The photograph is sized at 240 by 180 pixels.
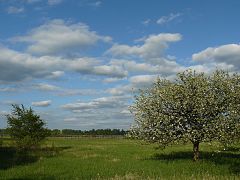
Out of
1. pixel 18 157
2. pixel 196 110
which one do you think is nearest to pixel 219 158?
pixel 196 110

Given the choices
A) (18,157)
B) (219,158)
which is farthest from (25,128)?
(219,158)

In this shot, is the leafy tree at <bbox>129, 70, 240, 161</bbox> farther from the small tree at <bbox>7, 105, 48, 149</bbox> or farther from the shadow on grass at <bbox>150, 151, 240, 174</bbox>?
the small tree at <bbox>7, 105, 48, 149</bbox>

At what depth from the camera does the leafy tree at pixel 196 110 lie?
35.2 metres

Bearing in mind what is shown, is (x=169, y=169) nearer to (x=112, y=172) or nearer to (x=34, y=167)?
(x=112, y=172)

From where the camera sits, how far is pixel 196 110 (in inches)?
1384

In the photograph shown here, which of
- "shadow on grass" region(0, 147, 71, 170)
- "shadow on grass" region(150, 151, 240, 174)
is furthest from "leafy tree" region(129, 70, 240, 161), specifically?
"shadow on grass" region(0, 147, 71, 170)

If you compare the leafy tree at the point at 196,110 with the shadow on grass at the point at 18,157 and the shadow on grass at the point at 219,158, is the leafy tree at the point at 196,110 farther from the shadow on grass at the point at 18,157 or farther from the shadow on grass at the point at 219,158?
the shadow on grass at the point at 18,157

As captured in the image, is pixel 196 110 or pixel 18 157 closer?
pixel 196 110

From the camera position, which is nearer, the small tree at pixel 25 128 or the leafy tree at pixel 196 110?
the leafy tree at pixel 196 110

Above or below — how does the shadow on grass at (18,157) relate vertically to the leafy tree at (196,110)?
below

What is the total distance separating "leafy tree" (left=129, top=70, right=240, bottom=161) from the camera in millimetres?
35188

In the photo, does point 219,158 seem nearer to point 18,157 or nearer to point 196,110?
point 196,110

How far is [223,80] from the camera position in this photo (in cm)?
3650

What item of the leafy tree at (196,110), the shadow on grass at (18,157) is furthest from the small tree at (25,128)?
the leafy tree at (196,110)
